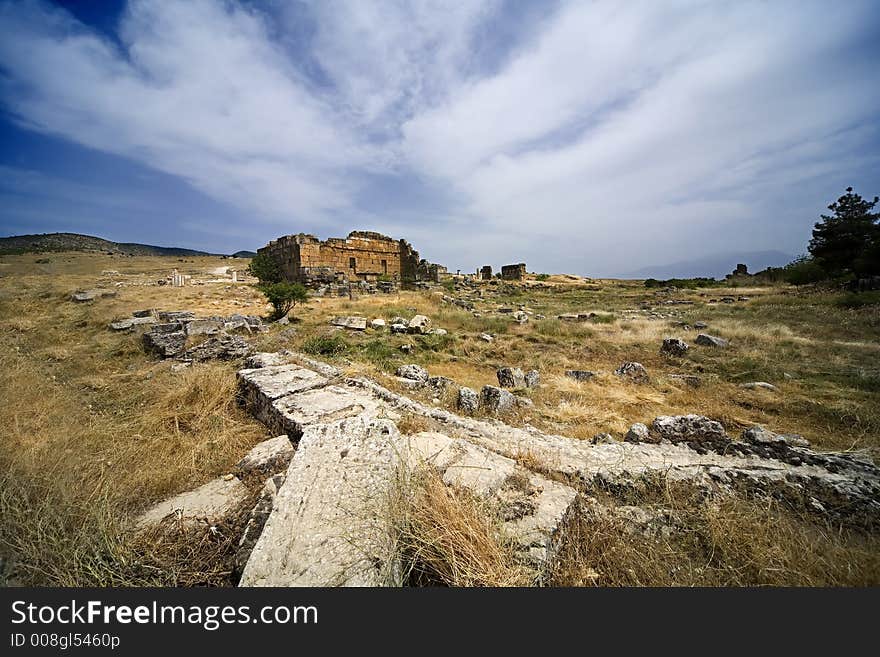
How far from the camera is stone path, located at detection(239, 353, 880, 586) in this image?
164cm

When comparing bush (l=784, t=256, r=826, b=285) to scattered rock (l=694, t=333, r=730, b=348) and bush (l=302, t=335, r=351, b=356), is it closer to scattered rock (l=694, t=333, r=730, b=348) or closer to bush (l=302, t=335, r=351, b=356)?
scattered rock (l=694, t=333, r=730, b=348)

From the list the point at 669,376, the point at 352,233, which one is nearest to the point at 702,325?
the point at 669,376

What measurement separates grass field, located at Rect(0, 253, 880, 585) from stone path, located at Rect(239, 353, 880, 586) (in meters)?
0.21

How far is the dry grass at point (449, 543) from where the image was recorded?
1.52m

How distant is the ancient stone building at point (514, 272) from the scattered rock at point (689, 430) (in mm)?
29480

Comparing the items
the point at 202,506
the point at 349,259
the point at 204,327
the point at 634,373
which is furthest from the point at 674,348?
the point at 349,259

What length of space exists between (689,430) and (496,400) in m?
2.25

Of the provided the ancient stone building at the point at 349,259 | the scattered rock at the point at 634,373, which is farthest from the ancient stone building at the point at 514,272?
the scattered rock at the point at 634,373

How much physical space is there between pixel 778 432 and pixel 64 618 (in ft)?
21.2

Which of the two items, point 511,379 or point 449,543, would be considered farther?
point 511,379

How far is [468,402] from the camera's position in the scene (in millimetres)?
4492

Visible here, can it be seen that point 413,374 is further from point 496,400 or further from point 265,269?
point 265,269

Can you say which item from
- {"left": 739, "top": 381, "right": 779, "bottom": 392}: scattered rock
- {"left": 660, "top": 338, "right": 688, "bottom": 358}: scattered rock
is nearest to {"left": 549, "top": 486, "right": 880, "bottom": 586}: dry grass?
{"left": 739, "top": 381, "right": 779, "bottom": 392}: scattered rock

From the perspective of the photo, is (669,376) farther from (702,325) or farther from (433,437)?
(702,325)
